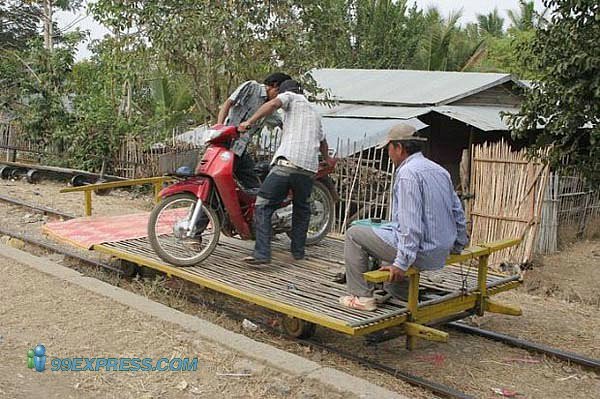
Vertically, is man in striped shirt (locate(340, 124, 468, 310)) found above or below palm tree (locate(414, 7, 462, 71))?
below

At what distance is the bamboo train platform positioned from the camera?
5.20 metres

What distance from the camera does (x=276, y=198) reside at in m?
6.59

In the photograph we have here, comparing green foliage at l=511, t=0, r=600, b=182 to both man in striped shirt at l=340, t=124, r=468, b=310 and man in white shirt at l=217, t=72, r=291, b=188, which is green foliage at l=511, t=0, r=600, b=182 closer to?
man in striped shirt at l=340, t=124, r=468, b=310

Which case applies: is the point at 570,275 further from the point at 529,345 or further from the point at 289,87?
the point at 289,87

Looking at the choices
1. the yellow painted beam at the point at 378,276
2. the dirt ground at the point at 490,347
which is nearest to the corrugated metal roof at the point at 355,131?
the dirt ground at the point at 490,347

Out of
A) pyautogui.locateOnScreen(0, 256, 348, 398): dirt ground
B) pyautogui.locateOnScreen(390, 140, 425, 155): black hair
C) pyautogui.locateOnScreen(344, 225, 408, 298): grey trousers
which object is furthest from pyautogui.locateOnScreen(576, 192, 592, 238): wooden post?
pyautogui.locateOnScreen(0, 256, 348, 398): dirt ground

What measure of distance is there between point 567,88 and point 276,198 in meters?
2.77

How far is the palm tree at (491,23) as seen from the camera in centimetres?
3941

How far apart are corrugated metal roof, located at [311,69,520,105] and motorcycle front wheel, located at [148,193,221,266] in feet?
29.5

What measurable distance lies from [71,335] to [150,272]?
2.39m

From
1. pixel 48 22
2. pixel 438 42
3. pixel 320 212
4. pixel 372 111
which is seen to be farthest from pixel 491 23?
pixel 320 212

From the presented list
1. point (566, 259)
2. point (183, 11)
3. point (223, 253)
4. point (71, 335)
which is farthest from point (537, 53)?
point (183, 11)

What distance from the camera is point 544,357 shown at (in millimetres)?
5922

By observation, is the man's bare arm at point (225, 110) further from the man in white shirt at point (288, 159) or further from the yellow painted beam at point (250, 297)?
the yellow painted beam at point (250, 297)
